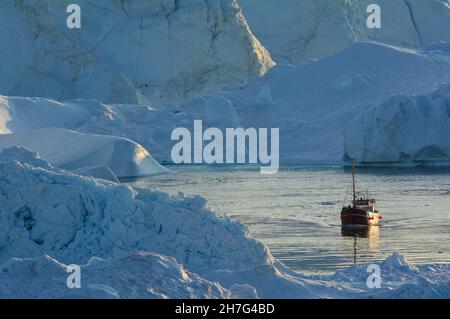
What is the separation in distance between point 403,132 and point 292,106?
13297 millimetres

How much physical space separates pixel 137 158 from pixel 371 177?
7804mm

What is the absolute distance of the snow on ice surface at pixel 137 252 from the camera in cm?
1164

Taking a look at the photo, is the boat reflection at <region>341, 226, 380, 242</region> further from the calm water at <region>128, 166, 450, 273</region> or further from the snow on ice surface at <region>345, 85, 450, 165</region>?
the snow on ice surface at <region>345, 85, 450, 165</region>

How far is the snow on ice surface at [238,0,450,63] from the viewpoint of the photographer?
220ft

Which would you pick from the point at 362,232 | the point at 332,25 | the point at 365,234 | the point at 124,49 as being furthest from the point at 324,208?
the point at 332,25

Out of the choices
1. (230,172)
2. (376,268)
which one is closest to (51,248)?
(376,268)

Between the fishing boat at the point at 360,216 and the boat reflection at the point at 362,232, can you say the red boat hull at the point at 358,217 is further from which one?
the boat reflection at the point at 362,232

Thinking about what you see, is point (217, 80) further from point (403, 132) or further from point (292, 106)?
point (403, 132)

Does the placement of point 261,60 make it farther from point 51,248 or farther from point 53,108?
point 51,248

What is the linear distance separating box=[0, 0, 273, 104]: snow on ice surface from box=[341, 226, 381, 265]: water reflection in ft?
104

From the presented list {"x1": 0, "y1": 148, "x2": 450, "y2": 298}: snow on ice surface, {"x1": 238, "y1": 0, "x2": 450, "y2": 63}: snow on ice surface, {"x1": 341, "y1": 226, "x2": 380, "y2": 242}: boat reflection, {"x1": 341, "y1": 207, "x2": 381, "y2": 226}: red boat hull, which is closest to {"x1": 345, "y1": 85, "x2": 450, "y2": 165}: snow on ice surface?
{"x1": 341, "y1": 207, "x2": 381, "y2": 226}: red boat hull

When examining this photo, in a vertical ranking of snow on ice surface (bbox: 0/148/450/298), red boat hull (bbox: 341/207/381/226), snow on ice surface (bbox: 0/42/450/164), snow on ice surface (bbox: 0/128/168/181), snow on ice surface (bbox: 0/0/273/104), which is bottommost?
snow on ice surface (bbox: 0/148/450/298)

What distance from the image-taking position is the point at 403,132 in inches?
1743

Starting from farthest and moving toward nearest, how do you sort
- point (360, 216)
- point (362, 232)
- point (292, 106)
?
point (292, 106)
point (360, 216)
point (362, 232)
